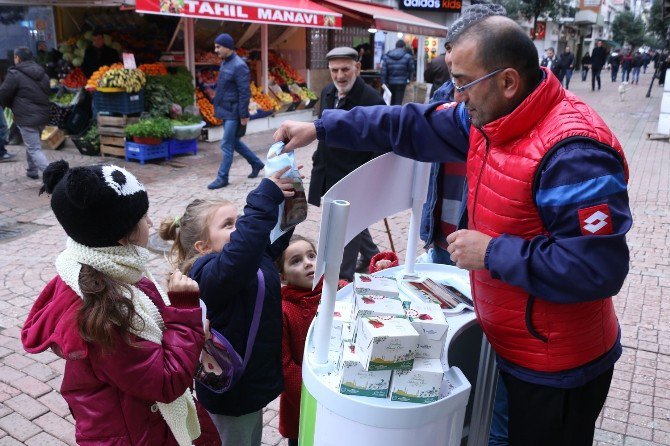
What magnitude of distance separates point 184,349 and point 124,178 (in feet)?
1.85

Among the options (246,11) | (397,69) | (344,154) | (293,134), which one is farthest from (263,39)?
(293,134)

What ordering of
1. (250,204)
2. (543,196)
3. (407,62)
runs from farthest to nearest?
1. (407,62)
2. (250,204)
3. (543,196)

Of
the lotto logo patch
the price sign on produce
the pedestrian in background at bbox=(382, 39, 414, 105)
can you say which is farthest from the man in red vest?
the pedestrian in background at bbox=(382, 39, 414, 105)

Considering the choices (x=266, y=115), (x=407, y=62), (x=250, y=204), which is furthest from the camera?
(x=407, y=62)

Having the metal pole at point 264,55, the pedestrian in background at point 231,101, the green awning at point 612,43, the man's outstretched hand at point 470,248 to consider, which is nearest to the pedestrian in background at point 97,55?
the pedestrian in background at point 231,101

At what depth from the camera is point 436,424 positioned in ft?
5.62

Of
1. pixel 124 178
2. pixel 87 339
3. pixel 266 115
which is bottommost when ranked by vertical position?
pixel 266 115

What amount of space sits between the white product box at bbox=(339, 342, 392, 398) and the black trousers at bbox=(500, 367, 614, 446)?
51 centimetres

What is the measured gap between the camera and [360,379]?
1671mm

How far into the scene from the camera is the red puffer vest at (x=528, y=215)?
5.49 ft

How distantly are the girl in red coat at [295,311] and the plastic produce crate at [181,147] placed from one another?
294 inches

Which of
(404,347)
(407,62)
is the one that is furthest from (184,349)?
(407,62)

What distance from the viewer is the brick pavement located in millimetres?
3340

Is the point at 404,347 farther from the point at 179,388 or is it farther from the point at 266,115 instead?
the point at 266,115
